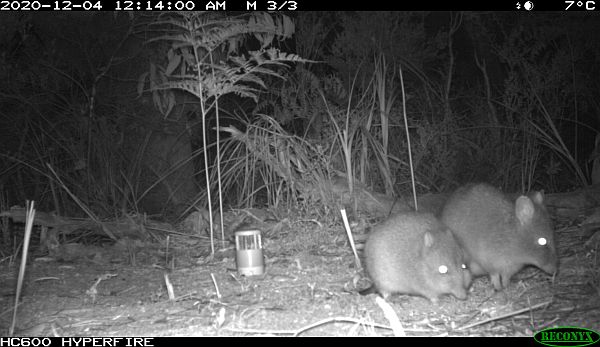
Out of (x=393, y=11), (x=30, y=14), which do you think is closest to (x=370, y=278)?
(x=393, y=11)

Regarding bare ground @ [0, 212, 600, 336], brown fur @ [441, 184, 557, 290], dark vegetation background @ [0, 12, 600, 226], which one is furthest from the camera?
dark vegetation background @ [0, 12, 600, 226]

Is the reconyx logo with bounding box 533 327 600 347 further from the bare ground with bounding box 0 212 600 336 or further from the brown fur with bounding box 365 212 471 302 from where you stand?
the brown fur with bounding box 365 212 471 302

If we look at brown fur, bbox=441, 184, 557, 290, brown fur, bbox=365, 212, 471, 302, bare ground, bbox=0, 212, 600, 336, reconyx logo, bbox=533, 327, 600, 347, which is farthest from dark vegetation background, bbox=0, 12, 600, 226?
reconyx logo, bbox=533, 327, 600, 347

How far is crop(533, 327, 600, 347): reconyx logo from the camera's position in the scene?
11.9 ft

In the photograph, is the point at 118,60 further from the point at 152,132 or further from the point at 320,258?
the point at 320,258

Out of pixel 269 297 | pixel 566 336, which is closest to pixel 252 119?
pixel 269 297

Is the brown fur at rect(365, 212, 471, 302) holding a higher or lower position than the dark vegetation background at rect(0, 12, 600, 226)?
lower

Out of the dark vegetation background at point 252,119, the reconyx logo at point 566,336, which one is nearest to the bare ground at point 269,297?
the reconyx logo at point 566,336

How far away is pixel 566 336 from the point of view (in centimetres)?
371

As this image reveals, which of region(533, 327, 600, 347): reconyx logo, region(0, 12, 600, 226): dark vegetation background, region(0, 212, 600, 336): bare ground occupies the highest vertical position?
region(0, 12, 600, 226): dark vegetation background

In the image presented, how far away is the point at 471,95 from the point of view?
10.2 metres

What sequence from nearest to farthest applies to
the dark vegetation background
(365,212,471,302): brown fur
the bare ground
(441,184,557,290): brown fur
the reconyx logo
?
the reconyx logo → the bare ground → (365,212,471,302): brown fur → (441,184,557,290): brown fur → the dark vegetation background

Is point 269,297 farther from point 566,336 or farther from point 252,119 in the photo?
point 252,119

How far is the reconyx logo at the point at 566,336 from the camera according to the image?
3623 millimetres
